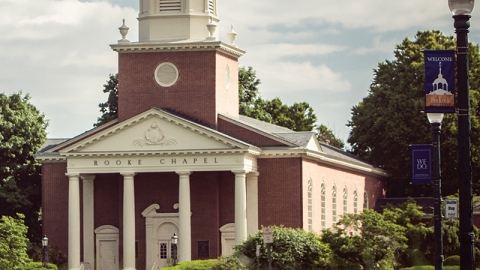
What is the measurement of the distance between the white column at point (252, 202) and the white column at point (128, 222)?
639 cm

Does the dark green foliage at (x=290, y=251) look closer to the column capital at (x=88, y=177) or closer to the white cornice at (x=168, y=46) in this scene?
the column capital at (x=88, y=177)

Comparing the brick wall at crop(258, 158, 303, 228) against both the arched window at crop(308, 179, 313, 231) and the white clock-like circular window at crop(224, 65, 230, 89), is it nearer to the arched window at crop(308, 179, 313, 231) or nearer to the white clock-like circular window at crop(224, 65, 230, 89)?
the arched window at crop(308, 179, 313, 231)

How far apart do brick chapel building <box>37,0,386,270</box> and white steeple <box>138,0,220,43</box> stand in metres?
0.06

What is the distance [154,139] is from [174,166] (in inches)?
71.2

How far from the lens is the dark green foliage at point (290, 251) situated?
63.9m

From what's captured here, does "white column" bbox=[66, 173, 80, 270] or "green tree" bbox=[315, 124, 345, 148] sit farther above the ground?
"green tree" bbox=[315, 124, 345, 148]

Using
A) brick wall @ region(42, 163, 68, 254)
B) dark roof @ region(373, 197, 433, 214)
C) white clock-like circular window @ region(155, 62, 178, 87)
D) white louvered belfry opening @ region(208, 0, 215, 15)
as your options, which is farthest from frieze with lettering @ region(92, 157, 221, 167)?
dark roof @ region(373, 197, 433, 214)

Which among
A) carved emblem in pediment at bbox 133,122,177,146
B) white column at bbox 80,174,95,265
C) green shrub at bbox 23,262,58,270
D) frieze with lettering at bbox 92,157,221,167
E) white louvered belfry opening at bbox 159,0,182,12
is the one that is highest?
white louvered belfry opening at bbox 159,0,182,12

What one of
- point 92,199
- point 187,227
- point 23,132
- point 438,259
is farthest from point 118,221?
point 438,259

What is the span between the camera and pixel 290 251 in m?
64.3

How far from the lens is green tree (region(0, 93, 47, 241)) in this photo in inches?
3233

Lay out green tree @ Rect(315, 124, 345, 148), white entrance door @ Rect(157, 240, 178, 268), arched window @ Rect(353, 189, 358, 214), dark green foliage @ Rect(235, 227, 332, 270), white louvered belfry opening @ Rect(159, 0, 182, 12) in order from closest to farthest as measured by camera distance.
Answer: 1. dark green foliage @ Rect(235, 227, 332, 270)
2. white entrance door @ Rect(157, 240, 178, 268)
3. white louvered belfry opening @ Rect(159, 0, 182, 12)
4. arched window @ Rect(353, 189, 358, 214)
5. green tree @ Rect(315, 124, 345, 148)

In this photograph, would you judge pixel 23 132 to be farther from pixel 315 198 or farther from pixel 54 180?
pixel 315 198

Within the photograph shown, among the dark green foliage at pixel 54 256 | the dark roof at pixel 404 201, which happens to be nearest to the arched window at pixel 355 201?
the dark roof at pixel 404 201
